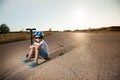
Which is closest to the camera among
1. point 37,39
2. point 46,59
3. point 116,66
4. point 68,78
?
point 68,78

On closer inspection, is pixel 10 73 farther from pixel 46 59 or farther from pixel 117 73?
pixel 117 73

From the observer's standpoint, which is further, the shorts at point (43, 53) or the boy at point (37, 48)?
the shorts at point (43, 53)

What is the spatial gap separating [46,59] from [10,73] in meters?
1.72

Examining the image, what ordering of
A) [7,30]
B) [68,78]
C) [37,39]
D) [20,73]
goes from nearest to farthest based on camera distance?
1. [68,78]
2. [20,73]
3. [37,39]
4. [7,30]

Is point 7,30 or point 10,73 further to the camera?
point 7,30

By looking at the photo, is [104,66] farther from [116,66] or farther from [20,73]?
[20,73]

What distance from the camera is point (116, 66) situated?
4.77m

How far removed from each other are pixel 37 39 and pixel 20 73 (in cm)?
133

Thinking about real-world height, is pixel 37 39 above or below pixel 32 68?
above

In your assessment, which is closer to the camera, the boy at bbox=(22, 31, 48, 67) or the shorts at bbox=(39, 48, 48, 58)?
the boy at bbox=(22, 31, 48, 67)

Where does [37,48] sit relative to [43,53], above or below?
above

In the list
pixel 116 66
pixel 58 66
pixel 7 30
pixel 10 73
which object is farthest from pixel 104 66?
pixel 7 30

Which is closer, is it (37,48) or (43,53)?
(37,48)

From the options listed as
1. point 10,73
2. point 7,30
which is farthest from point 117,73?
point 7,30
